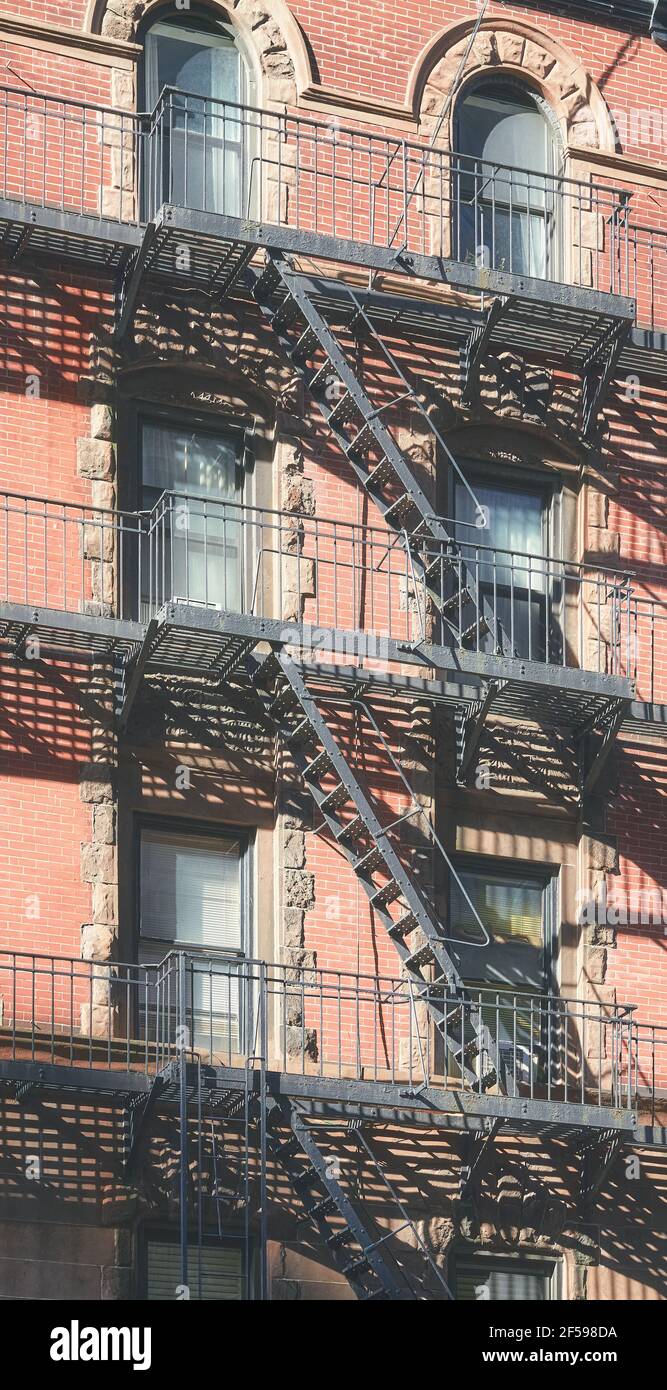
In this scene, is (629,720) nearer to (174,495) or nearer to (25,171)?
(174,495)

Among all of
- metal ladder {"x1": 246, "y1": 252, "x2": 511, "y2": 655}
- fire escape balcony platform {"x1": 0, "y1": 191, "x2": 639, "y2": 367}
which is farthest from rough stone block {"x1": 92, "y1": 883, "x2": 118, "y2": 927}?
fire escape balcony platform {"x1": 0, "y1": 191, "x2": 639, "y2": 367}

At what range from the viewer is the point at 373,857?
24094 millimetres

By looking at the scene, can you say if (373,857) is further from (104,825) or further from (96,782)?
(96,782)

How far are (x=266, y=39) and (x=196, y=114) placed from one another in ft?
3.60

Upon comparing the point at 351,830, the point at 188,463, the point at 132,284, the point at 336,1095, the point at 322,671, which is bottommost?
the point at 336,1095

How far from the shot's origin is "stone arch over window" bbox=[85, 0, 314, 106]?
26.2m

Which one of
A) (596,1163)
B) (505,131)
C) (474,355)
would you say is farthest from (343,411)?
(596,1163)

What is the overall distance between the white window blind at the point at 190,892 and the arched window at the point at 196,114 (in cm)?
548

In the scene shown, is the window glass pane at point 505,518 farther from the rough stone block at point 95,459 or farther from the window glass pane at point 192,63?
the window glass pane at point 192,63

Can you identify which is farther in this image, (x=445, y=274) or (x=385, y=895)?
(x=445, y=274)

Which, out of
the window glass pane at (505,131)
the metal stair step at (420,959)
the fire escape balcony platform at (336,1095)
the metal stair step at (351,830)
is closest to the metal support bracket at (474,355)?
the window glass pane at (505,131)

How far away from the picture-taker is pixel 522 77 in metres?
27.5

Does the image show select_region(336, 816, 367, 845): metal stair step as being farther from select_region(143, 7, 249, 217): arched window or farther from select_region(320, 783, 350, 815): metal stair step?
select_region(143, 7, 249, 217): arched window

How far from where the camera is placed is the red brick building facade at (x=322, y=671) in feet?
74.9
